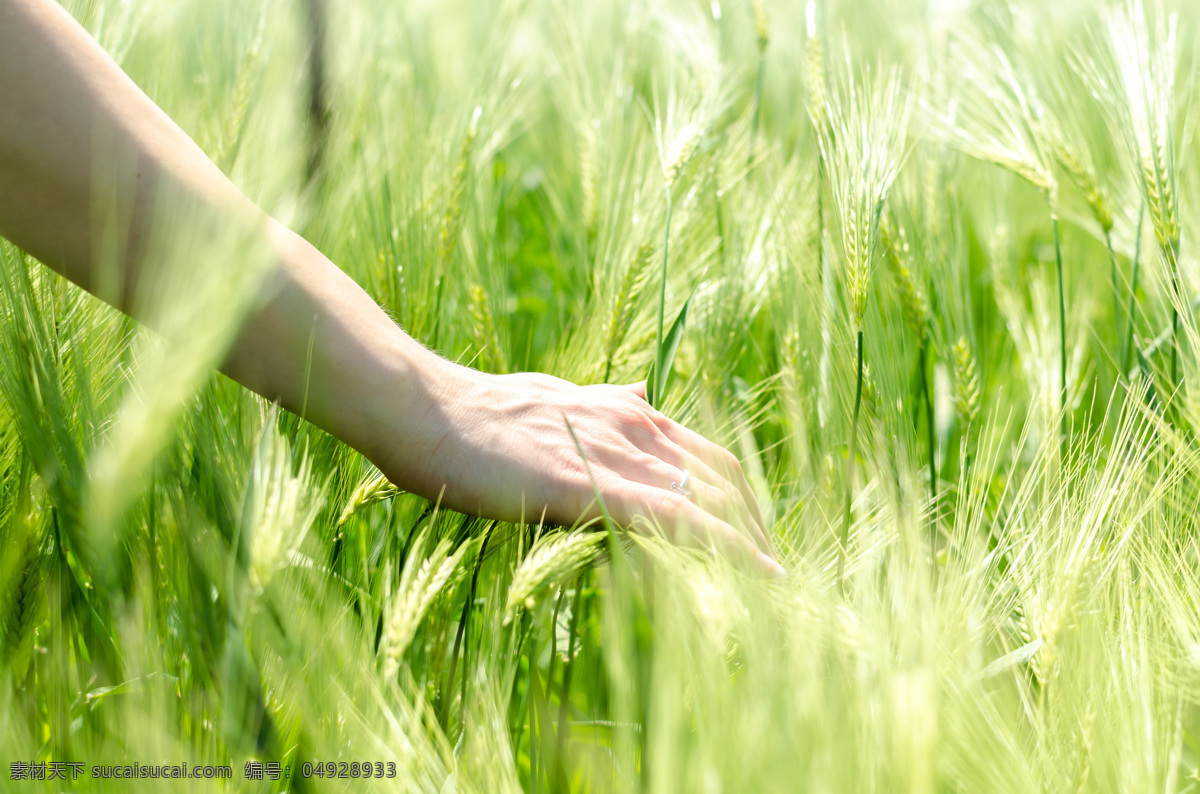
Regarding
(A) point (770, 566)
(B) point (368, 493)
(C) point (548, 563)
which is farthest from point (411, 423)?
(A) point (770, 566)

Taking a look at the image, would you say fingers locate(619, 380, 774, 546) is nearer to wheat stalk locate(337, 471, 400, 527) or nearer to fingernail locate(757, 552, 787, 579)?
fingernail locate(757, 552, 787, 579)

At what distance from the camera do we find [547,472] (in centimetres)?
67

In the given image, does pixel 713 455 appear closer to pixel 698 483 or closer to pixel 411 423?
pixel 698 483

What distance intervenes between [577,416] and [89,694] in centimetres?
42

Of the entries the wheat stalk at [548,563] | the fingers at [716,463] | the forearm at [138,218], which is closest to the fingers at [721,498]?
the fingers at [716,463]

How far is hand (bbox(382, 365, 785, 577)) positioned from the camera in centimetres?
65

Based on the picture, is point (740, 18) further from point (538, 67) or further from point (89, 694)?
point (89, 694)

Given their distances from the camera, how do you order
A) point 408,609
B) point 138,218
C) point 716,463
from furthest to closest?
point 716,463 → point 138,218 → point 408,609

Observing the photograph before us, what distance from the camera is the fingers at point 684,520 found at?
0.60 meters

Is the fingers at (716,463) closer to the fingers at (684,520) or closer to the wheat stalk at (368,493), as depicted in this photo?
the fingers at (684,520)

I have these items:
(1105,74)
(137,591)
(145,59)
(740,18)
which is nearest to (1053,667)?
(137,591)

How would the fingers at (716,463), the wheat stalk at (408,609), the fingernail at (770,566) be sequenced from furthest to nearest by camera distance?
the fingers at (716,463) → the fingernail at (770,566) → the wheat stalk at (408,609)

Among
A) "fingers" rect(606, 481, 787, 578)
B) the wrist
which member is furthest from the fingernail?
the wrist

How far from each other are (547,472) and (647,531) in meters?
0.09
